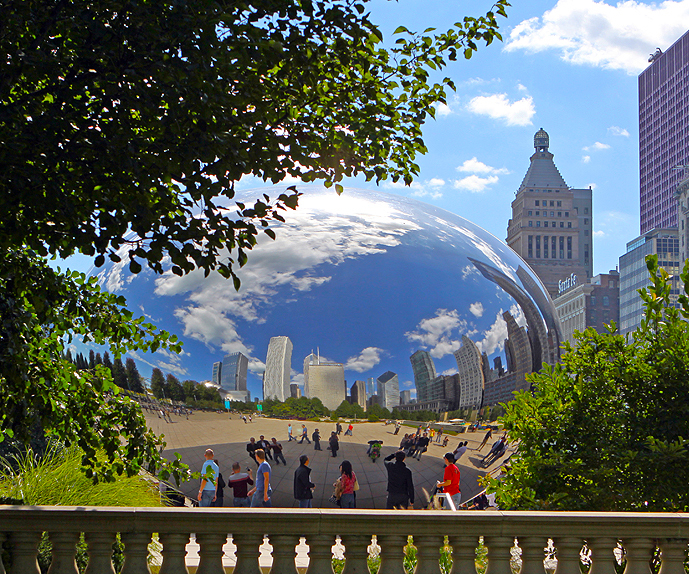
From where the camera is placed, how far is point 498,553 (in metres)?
5.36

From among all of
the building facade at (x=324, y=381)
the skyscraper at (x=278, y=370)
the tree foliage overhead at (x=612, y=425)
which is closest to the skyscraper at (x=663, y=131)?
the tree foliage overhead at (x=612, y=425)

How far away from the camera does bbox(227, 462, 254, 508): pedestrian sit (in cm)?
729

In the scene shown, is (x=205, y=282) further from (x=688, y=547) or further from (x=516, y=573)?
(x=688, y=547)

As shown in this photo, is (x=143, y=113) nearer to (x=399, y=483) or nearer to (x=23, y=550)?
(x=23, y=550)

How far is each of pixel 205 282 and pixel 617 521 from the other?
4.98 m

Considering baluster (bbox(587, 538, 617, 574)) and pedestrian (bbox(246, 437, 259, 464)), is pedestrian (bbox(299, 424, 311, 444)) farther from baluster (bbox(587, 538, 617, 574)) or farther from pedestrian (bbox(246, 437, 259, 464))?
baluster (bbox(587, 538, 617, 574))

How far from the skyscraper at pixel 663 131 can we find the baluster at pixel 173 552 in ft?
558

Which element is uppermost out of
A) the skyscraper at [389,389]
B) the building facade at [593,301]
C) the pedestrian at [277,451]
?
the building facade at [593,301]

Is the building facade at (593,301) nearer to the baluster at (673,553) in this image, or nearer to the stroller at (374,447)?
the stroller at (374,447)

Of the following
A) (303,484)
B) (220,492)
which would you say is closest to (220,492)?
(220,492)

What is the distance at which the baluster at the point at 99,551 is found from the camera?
17.0 feet

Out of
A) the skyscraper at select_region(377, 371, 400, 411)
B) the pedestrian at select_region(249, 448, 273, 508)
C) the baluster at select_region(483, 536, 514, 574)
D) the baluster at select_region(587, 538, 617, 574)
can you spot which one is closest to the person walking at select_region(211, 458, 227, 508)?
the pedestrian at select_region(249, 448, 273, 508)

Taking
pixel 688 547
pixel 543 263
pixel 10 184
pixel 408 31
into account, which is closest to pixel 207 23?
pixel 10 184

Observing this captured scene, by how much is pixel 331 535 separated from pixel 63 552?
6.81 feet
